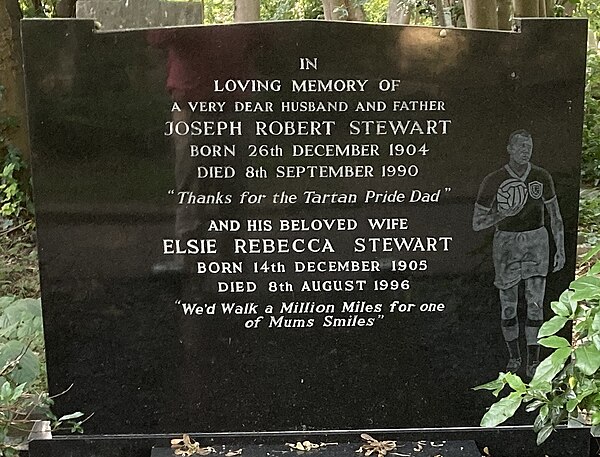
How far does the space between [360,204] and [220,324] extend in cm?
78

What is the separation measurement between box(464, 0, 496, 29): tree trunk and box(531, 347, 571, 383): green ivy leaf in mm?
3385

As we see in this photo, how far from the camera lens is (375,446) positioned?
132 inches

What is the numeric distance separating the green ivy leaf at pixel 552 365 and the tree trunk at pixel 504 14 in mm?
4033

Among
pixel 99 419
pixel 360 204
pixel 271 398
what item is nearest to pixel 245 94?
pixel 360 204

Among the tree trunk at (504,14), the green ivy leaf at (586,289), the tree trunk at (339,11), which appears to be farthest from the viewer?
the tree trunk at (339,11)

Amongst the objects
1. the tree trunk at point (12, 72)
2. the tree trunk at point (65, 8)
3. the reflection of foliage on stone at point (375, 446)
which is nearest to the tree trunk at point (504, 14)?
the reflection of foliage on stone at point (375, 446)

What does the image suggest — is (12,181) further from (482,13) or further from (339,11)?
(339,11)

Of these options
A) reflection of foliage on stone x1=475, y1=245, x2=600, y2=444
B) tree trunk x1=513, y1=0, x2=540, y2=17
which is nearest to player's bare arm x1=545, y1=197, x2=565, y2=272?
reflection of foliage on stone x1=475, y1=245, x2=600, y2=444

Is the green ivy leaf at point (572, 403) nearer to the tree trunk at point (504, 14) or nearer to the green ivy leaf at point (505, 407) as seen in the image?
the green ivy leaf at point (505, 407)

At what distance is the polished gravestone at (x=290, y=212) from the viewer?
123 inches

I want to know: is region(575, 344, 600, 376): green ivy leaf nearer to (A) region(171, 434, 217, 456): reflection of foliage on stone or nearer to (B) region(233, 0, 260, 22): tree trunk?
(A) region(171, 434, 217, 456): reflection of foliage on stone

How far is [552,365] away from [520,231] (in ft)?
4.36

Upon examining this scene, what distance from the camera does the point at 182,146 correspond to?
3.18 m

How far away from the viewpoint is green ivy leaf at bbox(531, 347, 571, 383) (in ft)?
6.41
